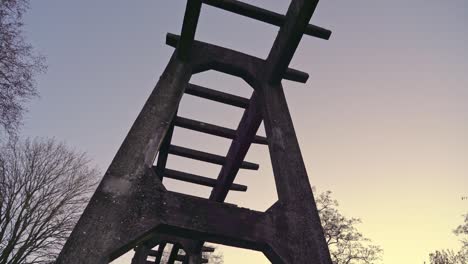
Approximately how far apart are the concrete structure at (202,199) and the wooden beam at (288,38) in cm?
1

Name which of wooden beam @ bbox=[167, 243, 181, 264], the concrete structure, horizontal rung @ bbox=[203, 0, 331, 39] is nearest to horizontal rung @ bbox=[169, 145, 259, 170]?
the concrete structure

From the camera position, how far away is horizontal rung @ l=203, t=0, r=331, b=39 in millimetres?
3236

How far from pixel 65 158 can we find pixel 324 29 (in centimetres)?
1622

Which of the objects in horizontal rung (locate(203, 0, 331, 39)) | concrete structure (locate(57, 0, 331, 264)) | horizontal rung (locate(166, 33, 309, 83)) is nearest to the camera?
concrete structure (locate(57, 0, 331, 264))

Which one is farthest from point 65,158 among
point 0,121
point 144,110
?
point 144,110

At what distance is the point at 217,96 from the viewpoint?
409 cm

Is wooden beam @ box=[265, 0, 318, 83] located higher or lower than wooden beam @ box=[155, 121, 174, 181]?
higher

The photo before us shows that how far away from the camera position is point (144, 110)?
2.69 m

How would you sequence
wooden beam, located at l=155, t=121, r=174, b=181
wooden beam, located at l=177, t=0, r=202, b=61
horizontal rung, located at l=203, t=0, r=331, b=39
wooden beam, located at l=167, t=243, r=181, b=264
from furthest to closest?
wooden beam, located at l=167, t=243, r=181, b=264, wooden beam, located at l=155, t=121, r=174, b=181, horizontal rung, located at l=203, t=0, r=331, b=39, wooden beam, located at l=177, t=0, r=202, b=61

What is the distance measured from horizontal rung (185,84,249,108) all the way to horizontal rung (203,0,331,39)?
1119mm

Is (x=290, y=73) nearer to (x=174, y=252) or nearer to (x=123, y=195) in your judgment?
(x=123, y=195)

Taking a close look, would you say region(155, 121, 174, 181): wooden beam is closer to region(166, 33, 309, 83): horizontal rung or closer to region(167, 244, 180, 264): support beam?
region(166, 33, 309, 83): horizontal rung

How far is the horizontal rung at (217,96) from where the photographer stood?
398 centimetres

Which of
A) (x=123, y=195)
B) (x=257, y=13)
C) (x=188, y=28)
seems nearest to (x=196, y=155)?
(x=188, y=28)
